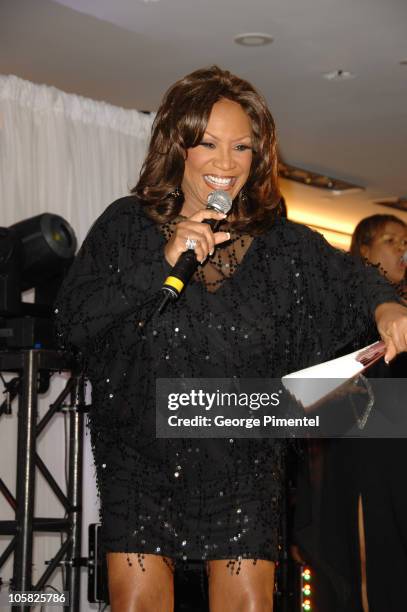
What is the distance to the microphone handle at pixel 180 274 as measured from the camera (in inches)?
74.6

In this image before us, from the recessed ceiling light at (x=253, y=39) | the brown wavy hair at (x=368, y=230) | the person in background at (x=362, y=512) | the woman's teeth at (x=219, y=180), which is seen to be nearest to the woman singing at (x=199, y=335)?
the woman's teeth at (x=219, y=180)

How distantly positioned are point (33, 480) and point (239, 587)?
2.39 m

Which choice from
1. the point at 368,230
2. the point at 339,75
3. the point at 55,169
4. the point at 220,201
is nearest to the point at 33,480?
the point at 368,230

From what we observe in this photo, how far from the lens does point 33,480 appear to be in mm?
4367

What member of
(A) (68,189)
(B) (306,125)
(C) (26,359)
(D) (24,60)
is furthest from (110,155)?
(C) (26,359)

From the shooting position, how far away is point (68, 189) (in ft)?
19.8

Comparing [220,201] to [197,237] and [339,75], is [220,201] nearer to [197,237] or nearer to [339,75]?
[197,237]

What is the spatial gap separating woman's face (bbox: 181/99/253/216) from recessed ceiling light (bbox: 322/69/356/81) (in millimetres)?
3631

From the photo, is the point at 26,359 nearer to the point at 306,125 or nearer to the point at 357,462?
the point at 357,462

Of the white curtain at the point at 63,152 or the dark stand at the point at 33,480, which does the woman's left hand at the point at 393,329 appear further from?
the white curtain at the point at 63,152

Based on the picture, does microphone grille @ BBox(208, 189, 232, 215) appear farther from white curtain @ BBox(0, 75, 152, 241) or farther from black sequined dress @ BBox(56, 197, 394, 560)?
white curtain @ BBox(0, 75, 152, 241)

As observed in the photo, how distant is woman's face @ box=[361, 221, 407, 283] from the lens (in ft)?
13.7

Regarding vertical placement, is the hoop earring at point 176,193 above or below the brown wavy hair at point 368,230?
below

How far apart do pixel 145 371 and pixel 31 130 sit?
3.98 m
